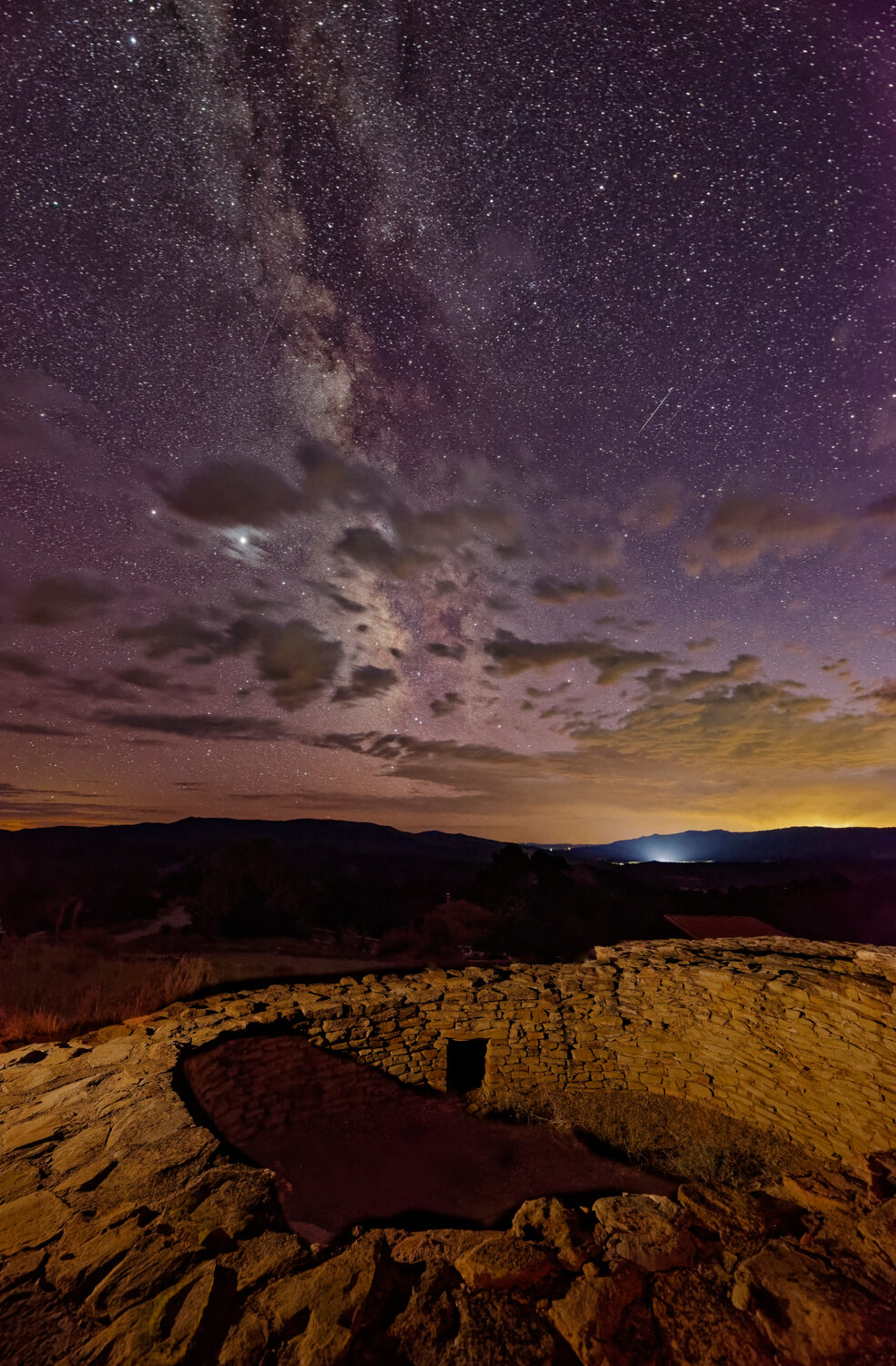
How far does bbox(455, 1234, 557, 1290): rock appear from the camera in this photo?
8.83ft

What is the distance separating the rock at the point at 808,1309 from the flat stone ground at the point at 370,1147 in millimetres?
3374

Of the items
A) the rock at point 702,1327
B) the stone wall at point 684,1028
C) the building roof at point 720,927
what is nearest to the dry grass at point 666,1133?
the stone wall at point 684,1028

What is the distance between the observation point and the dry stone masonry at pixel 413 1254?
230 centimetres

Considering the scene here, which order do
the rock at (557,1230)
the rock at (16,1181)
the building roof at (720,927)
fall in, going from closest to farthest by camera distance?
the rock at (557,1230) → the rock at (16,1181) → the building roof at (720,927)

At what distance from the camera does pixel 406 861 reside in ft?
152

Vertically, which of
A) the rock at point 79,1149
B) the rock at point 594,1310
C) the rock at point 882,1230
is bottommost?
the rock at point 79,1149

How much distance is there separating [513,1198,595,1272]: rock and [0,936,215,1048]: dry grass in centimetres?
654

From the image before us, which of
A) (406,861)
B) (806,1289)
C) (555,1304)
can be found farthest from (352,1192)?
(406,861)

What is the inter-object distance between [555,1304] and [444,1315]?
60 centimetres

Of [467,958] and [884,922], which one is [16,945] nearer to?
[467,958]

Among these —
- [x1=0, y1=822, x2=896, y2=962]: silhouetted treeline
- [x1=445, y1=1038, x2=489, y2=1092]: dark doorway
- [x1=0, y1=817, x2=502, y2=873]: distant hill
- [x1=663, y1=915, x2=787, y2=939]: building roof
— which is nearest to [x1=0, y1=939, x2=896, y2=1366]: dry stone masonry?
[x1=445, y1=1038, x2=489, y2=1092]: dark doorway

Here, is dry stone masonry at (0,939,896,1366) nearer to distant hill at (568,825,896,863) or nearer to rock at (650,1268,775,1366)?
rock at (650,1268,775,1366)

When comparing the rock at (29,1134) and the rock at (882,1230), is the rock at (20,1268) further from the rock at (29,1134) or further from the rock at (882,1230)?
the rock at (882,1230)

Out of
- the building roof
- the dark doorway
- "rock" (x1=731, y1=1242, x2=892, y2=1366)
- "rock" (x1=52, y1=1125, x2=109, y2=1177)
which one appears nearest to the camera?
"rock" (x1=731, y1=1242, x2=892, y2=1366)
